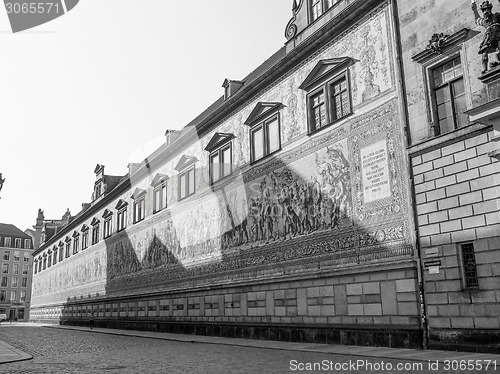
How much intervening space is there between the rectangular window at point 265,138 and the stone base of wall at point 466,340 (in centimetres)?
900

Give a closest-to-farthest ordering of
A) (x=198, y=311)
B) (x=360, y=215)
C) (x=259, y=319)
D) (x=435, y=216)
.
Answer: (x=435, y=216) < (x=360, y=215) < (x=259, y=319) < (x=198, y=311)

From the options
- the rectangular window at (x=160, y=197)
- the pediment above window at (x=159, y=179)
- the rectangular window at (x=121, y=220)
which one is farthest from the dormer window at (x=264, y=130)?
the rectangular window at (x=121, y=220)

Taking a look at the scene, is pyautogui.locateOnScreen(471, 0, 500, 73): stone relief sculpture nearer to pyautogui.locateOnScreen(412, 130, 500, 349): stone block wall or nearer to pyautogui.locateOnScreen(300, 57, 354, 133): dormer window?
pyautogui.locateOnScreen(412, 130, 500, 349): stone block wall

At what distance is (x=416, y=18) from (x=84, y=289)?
36.5 meters

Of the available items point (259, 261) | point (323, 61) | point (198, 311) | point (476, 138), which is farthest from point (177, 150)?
point (476, 138)

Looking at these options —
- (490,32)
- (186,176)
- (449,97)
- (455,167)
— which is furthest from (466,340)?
(186,176)

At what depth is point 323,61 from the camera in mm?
17156

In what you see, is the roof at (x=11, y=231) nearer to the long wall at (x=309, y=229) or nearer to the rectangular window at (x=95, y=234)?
the rectangular window at (x=95, y=234)

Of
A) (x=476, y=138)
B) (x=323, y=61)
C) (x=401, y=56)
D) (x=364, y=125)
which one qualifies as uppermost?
(x=323, y=61)

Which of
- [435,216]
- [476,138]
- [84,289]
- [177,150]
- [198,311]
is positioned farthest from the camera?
[84,289]

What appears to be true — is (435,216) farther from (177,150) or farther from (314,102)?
(177,150)

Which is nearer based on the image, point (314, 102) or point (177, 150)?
point (314, 102)

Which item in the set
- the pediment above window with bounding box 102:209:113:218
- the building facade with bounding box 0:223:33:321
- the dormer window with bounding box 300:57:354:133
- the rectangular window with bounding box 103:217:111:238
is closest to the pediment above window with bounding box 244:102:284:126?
the dormer window with bounding box 300:57:354:133

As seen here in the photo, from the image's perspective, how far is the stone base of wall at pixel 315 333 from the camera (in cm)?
1324
